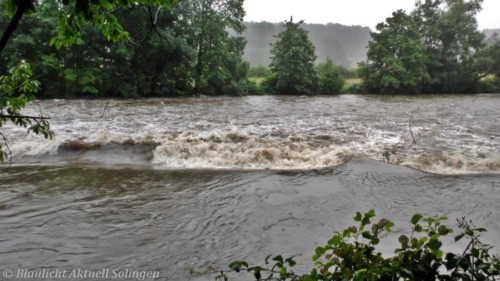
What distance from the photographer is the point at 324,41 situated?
7044 centimetres

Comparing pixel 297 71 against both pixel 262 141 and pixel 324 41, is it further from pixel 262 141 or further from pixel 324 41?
pixel 324 41

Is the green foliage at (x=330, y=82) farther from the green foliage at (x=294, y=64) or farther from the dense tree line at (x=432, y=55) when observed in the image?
the dense tree line at (x=432, y=55)

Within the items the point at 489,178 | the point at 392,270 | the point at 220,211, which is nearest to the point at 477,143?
the point at 489,178

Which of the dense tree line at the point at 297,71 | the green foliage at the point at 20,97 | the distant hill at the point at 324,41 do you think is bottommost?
the green foliage at the point at 20,97

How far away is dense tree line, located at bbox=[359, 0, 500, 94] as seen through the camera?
26438 millimetres

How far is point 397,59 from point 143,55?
67.9 feet

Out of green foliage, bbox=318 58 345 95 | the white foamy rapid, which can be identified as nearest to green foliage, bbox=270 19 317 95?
green foliage, bbox=318 58 345 95

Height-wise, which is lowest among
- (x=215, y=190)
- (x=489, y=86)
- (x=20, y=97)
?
(x=215, y=190)

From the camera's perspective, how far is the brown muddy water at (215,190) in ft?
11.4

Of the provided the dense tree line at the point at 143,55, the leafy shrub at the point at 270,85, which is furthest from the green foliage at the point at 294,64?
the dense tree line at the point at 143,55

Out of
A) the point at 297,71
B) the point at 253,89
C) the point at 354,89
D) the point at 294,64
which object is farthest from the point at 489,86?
the point at 253,89

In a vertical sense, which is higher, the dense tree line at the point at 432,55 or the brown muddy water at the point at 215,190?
the dense tree line at the point at 432,55

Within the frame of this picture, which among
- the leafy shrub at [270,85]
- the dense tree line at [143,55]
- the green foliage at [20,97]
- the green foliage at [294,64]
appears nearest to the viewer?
the green foliage at [20,97]

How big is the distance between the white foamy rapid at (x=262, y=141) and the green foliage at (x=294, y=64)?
13143 millimetres
